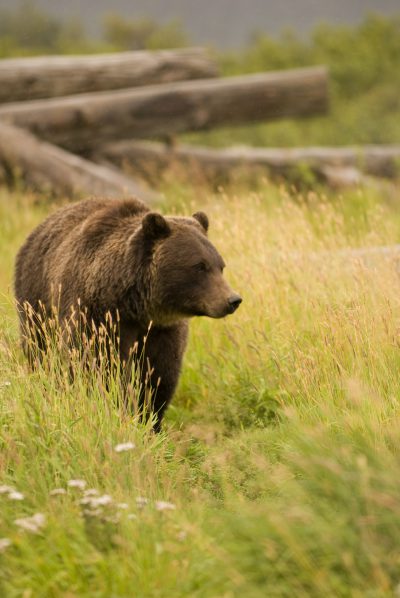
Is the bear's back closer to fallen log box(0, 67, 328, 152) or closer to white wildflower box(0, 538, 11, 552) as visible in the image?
white wildflower box(0, 538, 11, 552)

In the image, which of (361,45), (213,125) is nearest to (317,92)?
(213,125)

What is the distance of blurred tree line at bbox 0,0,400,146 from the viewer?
105 feet

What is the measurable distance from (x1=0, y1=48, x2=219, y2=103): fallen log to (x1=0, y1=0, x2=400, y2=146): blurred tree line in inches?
600

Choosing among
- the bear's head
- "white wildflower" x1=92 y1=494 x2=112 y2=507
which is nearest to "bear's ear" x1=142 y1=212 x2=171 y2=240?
the bear's head

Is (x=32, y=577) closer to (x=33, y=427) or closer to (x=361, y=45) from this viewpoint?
(x=33, y=427)

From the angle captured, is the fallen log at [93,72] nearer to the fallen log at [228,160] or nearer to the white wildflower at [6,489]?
the fallen log at [228,160]

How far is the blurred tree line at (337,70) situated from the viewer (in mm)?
31875

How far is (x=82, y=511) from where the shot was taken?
3.54m

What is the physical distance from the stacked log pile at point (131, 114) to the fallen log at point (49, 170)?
12 mm

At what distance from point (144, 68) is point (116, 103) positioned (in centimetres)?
131

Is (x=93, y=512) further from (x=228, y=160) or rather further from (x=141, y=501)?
(x=228, y=160)

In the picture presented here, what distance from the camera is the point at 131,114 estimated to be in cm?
1245

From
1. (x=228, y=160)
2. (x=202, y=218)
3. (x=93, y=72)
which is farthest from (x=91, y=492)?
(x=228, y=160)

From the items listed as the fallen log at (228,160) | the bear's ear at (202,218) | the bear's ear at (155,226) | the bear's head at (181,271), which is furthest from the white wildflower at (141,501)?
the fallen log at (228,160)
